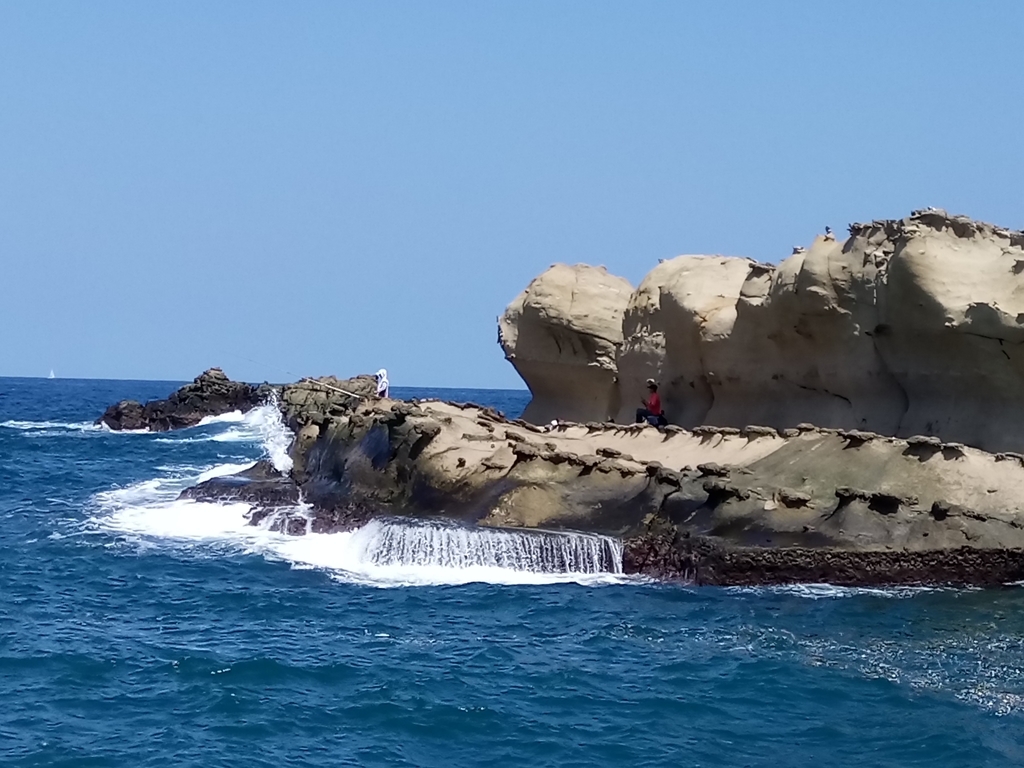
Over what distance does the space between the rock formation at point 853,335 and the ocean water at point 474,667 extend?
4115 millimetres

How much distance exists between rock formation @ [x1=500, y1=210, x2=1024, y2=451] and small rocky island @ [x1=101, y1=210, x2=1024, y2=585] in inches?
1.3

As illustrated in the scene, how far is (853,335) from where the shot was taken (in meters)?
20.7

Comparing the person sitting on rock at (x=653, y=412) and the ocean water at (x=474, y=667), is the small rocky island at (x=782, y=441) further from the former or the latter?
the person sitting on rock at (x=653, y=412)

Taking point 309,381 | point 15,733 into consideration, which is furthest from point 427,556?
point 309,381

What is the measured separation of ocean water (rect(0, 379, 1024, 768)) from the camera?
11.0m

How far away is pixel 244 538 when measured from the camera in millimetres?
21875

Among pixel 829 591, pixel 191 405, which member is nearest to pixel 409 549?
pixel 829 591

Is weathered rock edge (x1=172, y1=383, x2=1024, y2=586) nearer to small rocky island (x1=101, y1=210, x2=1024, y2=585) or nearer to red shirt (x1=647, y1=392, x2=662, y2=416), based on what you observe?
small rocky island (x1=101, y1=210, x2=1024, y2=585)

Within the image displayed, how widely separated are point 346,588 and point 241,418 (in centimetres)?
4336

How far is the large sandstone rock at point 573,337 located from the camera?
95.6ft

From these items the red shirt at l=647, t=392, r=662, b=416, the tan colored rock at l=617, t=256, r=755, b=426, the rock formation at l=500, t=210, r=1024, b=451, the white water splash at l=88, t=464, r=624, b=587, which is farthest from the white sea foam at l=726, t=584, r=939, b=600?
the tan colored rock at l=617, t=256, r=755, b=426

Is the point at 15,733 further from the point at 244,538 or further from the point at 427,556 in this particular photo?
the point at 244,538

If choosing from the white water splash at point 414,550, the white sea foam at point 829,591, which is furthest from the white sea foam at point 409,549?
the white sea foam at point 829,591

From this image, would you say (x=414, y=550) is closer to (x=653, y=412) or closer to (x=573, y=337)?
(x=653, y=412)
